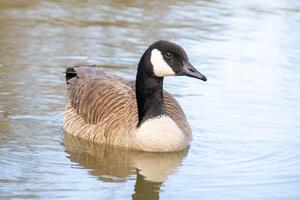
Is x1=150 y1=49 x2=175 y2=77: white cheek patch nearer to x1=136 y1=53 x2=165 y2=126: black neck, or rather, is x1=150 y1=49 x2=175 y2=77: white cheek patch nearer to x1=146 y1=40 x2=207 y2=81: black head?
x1=146 y1=40 x2=207 y2=81: black head

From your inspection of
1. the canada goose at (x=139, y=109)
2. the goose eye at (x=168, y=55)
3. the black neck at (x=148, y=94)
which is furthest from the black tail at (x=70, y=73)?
the goose eye at (x=168, y=55)

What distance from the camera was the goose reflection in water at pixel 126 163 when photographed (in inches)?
381

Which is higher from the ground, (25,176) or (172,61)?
(172,61)

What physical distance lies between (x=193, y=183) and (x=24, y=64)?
5.09 meters

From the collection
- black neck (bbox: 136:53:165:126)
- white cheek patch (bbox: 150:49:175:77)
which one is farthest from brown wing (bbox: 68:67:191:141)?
white cheek patch (bbox: 150:49:175:77)

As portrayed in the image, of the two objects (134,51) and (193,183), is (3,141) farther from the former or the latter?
(134,51)

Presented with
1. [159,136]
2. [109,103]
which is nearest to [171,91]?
[109,103]

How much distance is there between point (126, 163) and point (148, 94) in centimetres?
92

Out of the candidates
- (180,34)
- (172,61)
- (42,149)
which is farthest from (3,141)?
(180,34)

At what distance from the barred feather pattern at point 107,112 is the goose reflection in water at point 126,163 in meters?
0.12

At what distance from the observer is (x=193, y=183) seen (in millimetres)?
9578

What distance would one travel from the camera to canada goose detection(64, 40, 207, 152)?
35.2 ft

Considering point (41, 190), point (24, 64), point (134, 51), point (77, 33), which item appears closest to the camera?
point (41, 190)

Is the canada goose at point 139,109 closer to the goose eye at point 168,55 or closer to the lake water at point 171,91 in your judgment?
the goose eye at point 168,55
